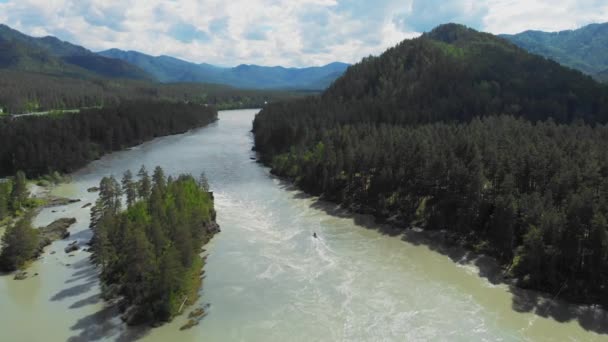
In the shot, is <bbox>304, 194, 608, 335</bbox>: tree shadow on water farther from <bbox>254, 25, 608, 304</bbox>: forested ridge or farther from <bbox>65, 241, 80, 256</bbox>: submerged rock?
<bbox>65, 241, 80, 256</bbox>: submerged rock

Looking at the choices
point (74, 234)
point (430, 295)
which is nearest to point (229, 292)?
point (430, 295)

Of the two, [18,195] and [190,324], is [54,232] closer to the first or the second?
[18,195]

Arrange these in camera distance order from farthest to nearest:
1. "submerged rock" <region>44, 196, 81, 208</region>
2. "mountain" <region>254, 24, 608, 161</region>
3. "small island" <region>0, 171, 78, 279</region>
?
"mountain" <region>254, 24, 608, 161</region> → "submerged rock" <region>44, 196, 81, 208</region> → "small island" <region>0, 171, 78, 279</region>

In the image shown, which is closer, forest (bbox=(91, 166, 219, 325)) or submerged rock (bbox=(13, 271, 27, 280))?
forest (bbox=(91, 166, 219, 325))

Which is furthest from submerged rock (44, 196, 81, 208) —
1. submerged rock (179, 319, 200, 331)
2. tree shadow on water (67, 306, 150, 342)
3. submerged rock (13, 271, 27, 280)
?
submerged rock (179, 319, 200, 331)

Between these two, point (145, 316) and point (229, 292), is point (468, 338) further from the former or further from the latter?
point (145, 316)

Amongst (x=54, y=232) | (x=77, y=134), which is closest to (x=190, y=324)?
(x=54, y=232)

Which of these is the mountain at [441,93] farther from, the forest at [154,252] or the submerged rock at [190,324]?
the submerged rock at [190,324]
